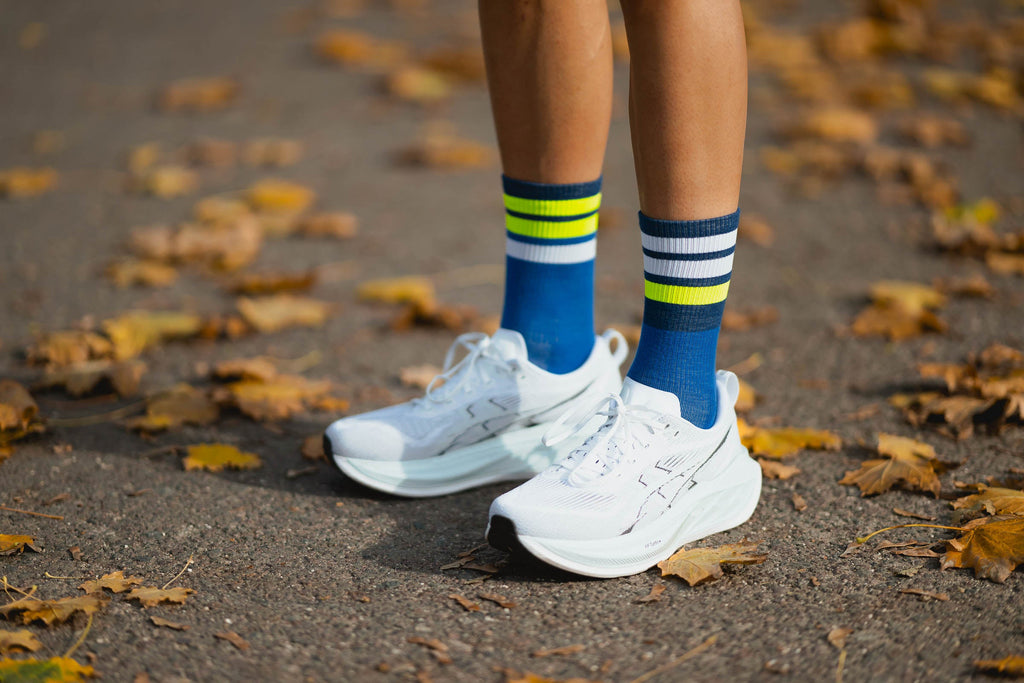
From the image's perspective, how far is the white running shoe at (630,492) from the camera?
1369 mm

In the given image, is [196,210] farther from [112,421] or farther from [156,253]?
[112,421]

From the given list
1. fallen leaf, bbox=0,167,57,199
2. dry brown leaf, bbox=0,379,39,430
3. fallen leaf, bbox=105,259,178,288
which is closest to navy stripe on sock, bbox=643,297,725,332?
dry brown leaf, bbox=0,379,39,430

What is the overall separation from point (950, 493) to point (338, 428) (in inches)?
43.9

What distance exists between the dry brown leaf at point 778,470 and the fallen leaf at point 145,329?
157cm

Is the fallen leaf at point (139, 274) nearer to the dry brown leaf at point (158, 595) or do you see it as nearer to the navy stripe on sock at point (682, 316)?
the dry brown leaf at point (158, 595)

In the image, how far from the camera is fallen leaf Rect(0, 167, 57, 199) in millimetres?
3514

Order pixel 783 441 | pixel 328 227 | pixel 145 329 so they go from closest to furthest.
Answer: pixel 783 441
pixel 145 329
pixel 328 227

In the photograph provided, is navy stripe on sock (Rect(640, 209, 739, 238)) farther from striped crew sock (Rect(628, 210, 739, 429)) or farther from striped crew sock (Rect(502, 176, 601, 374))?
striped crew sock (Rect(502, 176, 601, 374))

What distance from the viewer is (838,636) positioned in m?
1.27

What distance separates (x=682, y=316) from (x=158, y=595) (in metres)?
0.92

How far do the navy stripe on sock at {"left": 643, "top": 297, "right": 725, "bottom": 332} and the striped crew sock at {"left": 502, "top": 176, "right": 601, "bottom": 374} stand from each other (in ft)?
0.83

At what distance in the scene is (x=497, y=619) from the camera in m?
1.33

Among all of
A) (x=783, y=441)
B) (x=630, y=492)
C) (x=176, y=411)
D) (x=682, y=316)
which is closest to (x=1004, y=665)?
(x=630, y=492)

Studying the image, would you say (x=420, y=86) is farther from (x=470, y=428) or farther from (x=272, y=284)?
(x=470, y=428)
